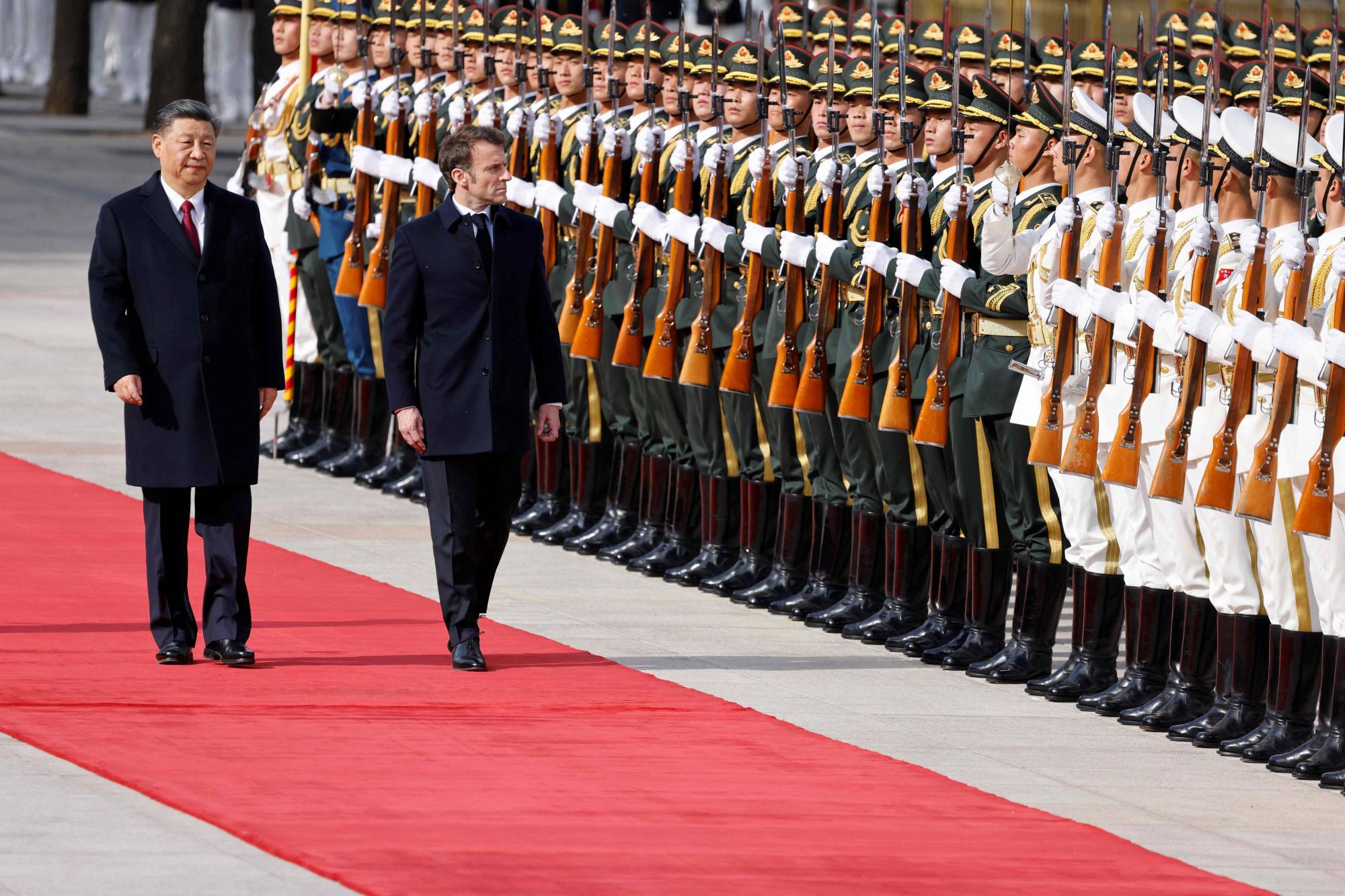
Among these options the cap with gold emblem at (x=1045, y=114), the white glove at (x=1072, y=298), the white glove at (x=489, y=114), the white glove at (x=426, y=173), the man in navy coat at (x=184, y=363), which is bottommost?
the man in navy coat at (x=184, y=363)

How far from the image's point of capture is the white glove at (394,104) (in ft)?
37.6

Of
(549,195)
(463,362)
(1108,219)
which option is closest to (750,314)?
(549,195)

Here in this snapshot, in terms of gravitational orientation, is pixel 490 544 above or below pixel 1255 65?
below

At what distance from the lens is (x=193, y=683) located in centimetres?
752

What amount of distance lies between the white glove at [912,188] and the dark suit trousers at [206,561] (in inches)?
84.7

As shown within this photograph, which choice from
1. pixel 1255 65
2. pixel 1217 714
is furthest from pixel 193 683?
pixel 1255 65

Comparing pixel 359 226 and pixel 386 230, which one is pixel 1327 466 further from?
pixel 359 226

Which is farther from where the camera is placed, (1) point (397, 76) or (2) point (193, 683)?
(1) point (397, 76)

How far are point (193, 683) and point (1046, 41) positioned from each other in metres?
4.28

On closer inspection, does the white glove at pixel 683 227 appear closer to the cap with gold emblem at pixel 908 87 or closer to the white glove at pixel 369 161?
the cap with gold emblem at pixel 908 87

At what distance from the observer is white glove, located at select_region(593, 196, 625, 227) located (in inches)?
399

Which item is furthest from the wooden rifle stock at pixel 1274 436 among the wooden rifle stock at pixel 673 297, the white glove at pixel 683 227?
the wooden rifle stock at pixel 673 297

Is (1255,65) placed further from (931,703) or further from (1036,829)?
(1036,829)

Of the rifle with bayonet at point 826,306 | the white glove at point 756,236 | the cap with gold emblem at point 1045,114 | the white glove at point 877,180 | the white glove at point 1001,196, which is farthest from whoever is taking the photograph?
the white glove at point 756,236
